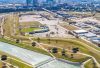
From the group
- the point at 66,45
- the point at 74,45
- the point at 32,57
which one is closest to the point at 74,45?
the point at 74,45

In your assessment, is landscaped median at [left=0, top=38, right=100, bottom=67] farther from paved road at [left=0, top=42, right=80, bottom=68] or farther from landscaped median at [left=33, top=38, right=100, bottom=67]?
paved road at [left=0, top=42, right=80, bottom=68]

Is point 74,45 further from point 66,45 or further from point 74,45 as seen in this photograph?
point 66,45

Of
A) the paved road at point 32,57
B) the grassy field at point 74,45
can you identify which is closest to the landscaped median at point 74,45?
the grassy field at point 74,45

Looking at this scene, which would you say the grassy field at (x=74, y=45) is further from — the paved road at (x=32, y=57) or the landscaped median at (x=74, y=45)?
the paved road at (x=32, y=57)

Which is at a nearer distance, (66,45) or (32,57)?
(32,57)

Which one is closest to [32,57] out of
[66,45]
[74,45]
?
[66,45]

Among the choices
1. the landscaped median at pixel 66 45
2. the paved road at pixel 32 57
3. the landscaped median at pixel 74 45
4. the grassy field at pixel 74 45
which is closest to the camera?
the paved road at pixel 32 57

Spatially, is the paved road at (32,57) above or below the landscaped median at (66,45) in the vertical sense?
below

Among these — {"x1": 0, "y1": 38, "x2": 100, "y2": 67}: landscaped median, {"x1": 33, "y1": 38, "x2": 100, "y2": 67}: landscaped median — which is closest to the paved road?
{"x1": 0, "y1": 38, "x2": 100, "y2": 67}: landscaped median

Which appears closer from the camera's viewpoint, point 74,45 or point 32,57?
point 32,57

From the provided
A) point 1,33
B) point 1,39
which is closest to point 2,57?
point 1,39

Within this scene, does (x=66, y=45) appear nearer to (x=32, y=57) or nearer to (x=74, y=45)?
(x=74, y=45)

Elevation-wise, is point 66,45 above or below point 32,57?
above
